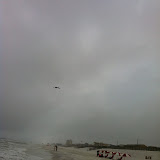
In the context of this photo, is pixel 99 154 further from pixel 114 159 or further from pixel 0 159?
pixel 0 159

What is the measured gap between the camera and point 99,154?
64.0 meters

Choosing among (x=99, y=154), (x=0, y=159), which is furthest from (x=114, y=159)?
(x=0, y=159)

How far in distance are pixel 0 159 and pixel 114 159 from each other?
33064 mm

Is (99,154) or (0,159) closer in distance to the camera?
(0,159)

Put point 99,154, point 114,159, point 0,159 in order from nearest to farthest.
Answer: point 0,159
point 114,159
point 99,154

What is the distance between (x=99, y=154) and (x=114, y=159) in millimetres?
7246

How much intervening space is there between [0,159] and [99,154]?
3623cm

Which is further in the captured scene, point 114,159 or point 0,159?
point 114,159

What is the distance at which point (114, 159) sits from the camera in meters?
57.7

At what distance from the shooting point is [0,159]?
34.1m

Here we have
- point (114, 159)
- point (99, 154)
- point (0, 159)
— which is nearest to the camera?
point (0, 159)
